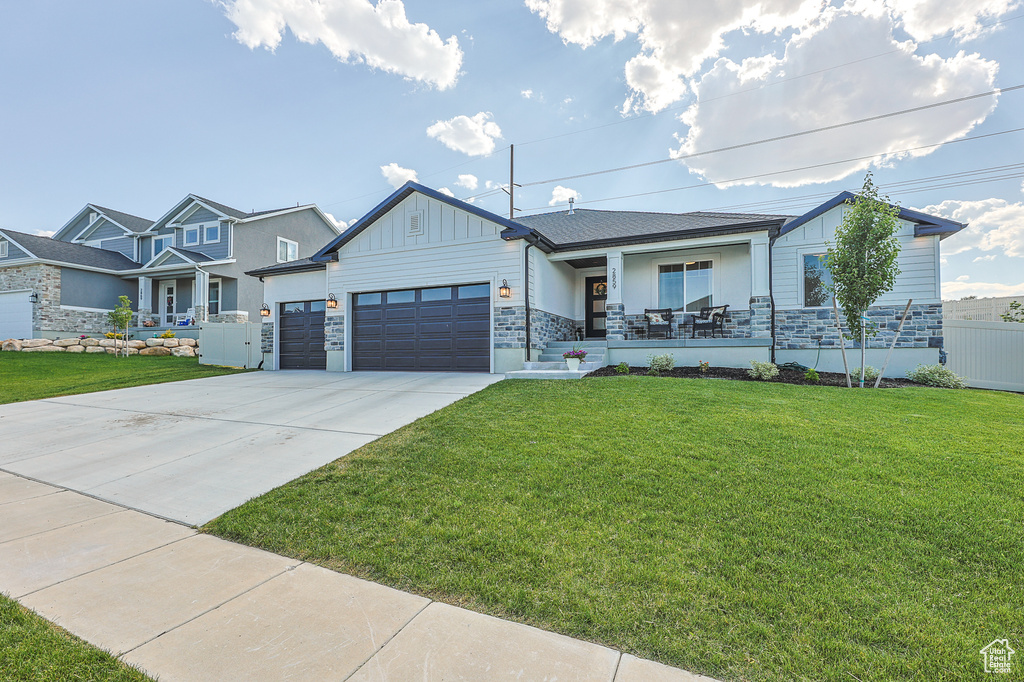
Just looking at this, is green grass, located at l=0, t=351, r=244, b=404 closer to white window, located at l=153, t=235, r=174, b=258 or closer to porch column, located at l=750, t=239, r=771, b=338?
white window, located at l=153, t=235, r=174, b=258

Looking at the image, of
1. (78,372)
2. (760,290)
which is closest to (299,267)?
(78,372)

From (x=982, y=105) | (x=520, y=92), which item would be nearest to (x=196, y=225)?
(x=520, y=92)

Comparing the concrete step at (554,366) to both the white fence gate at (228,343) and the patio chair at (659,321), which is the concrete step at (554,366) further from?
the white fence gate at (228,343)

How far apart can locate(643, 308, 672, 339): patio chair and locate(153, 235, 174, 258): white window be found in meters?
23.5

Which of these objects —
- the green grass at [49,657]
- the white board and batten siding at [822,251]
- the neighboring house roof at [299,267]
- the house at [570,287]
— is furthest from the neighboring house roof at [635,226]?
the green grass at [49,657]

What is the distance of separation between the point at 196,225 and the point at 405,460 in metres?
22.5

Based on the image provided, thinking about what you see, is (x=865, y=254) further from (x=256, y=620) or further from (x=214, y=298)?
(x=214, y=298)

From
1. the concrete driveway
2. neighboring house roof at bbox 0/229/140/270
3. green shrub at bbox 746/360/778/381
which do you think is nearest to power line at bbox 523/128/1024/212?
green shrub at bbox 746/360/778/381

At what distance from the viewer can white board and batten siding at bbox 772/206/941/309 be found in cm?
1056

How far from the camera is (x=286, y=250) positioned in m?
22.2

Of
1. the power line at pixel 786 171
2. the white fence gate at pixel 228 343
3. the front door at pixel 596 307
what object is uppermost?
the power line at pixel 786 171

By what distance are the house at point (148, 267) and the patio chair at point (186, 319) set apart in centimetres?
17

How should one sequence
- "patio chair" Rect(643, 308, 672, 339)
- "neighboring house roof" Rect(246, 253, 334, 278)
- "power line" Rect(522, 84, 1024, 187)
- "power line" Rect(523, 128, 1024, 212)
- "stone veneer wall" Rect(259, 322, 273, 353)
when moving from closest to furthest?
"patio chair" Rect(643, 308, 672, 339) < "power line" Rect(522, 84, 1024, 187) < "neighboring house roof" Rect(246, 253, 334, 278) < "power line" Rect(523, 128, 1024, 212) < "stone veneer wall" Rect(259, 322, 273, 353)

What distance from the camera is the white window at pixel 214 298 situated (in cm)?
1998
